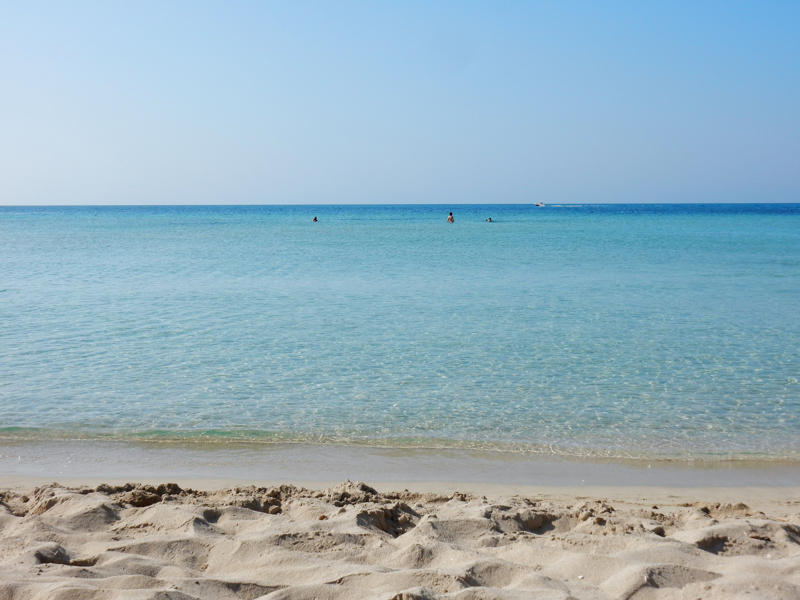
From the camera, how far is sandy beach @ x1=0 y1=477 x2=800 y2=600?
3.56m

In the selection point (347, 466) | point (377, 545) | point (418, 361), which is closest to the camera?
point (377, 545)

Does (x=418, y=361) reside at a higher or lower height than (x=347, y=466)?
higher

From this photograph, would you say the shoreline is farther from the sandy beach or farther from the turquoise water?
the sandy beach

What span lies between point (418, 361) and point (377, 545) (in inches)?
235

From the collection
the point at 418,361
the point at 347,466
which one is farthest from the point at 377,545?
the point at 418,361

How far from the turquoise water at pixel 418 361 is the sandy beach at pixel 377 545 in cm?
202

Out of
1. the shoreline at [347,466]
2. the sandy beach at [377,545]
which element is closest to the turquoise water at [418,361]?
the shoreline at [347,466]

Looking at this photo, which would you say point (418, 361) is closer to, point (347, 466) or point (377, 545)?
point (347, 466)

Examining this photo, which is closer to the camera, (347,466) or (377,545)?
(377,545)

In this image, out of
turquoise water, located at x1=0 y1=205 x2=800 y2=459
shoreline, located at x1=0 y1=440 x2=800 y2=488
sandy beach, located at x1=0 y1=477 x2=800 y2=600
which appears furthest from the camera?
turquoise water, located at x1=0 y1=205 x2=800 y2=459

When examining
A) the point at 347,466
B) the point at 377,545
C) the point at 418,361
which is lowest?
the point at 347,466

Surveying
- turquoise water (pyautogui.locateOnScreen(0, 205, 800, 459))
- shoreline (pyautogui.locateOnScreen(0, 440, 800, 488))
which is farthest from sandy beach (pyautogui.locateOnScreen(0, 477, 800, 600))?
turquoise water (pyautogui.locateOnScreen(0, 205, 800, 459))

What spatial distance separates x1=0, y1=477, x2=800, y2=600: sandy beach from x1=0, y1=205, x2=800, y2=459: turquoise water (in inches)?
79.3

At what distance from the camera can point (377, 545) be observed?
13.7ft
